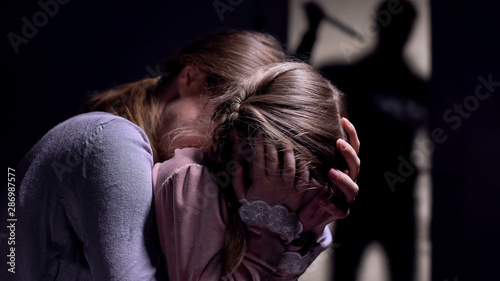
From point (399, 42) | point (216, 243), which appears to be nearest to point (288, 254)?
point (216, 243)

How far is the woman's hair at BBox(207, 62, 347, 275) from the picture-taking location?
0.67m

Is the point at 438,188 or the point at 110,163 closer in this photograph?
the point at 110,163

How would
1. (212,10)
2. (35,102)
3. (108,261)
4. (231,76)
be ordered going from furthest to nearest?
(212,10) → (35,102) → (231,76) → (108,261)

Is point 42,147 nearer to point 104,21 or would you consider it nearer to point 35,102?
point 35,102

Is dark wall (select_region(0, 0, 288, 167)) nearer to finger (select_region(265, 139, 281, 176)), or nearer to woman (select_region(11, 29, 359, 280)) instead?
woman (select_region(11, 29, 359, 280))

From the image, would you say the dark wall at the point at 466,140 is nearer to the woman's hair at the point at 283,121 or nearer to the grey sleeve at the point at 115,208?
the woman's hair at the point at 283,121

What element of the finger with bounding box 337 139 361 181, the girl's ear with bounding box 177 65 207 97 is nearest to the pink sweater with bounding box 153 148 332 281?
the finger with bounding box 337 139 361 181

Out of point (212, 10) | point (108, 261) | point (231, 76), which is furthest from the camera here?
point (212, 10)

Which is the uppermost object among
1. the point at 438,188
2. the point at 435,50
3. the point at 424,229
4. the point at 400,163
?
the point at 435,50

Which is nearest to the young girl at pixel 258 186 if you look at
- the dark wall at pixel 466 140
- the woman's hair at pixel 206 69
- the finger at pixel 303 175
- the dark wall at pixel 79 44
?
the finger at pixel 303 175

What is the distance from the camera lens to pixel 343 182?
70cm

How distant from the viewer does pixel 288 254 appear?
2.37 feet

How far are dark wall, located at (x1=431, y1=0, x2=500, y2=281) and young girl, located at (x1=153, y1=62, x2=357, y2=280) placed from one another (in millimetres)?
973

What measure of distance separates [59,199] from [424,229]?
1.25 metres
